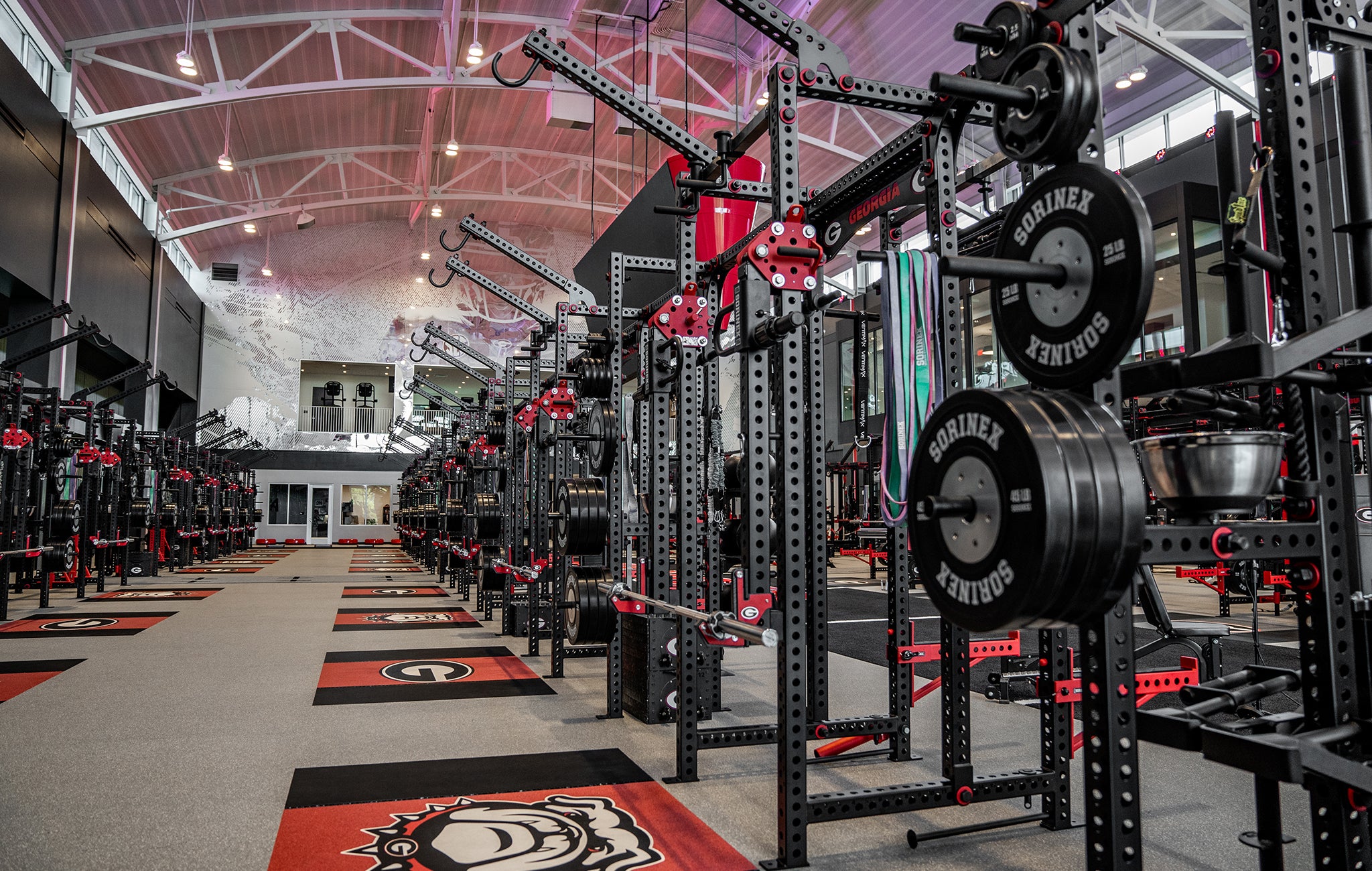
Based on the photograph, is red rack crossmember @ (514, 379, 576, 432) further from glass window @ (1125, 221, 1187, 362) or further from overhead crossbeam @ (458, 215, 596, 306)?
glass window @ (1125, 221, 1187, 362)

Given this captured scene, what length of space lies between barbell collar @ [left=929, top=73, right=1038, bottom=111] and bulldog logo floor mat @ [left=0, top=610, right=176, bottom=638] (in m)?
7.33

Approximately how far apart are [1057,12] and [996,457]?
1004mm

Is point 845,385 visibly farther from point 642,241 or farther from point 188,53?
point 188,53

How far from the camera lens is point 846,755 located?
3.45 m

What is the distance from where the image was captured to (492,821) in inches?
107

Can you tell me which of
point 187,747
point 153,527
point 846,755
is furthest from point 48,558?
point 846,755

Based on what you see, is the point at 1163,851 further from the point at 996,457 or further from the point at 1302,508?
the point at 996,457

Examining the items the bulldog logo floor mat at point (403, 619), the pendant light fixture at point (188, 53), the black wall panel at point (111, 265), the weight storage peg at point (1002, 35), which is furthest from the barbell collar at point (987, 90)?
the black wall panel at point (111, 265)

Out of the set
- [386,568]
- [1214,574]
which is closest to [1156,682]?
[1214,574]

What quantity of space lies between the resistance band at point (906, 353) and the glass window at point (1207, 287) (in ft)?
35.9

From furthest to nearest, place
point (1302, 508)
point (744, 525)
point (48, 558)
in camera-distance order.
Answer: point (48, 558), point (744, 525), point (1302, 508)

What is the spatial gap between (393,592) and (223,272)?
48.9 ft

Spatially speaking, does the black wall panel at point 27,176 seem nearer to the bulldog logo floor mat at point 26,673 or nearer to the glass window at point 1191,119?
the bulldog logo floor mat at point 26,673

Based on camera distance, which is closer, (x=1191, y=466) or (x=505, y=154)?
(x=1191, y=466)
